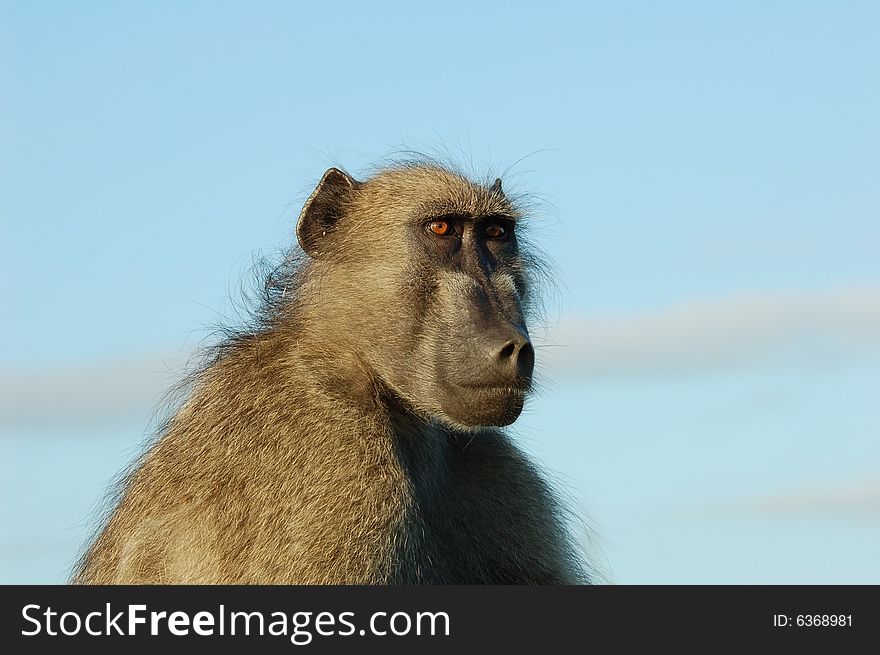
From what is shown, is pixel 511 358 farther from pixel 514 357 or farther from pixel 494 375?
pixel 494 375

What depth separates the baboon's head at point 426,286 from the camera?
7.95 metres

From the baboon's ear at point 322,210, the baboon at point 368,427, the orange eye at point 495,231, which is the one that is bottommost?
the baboon at point 368,427

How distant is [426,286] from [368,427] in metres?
0.88

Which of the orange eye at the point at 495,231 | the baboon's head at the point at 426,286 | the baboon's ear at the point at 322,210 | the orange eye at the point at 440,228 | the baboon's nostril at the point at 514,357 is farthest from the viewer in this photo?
the baboon's ear at the point at 322,210

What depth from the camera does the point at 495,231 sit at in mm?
8844

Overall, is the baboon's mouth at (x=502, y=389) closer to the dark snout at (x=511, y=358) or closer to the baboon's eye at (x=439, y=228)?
the dark snout at (x=511, y=358)

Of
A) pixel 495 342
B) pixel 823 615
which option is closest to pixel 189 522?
pixel 495 342

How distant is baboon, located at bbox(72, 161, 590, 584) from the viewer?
26.2 ft

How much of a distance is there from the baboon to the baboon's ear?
0.04 feet

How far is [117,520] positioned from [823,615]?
435 centimetres

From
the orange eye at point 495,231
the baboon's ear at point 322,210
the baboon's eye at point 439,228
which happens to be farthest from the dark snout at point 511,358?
the baboon's ear at point 322,210

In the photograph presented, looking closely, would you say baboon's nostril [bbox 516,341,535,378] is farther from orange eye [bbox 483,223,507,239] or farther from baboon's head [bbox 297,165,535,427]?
orange eye [bbox 483,223,507,239]

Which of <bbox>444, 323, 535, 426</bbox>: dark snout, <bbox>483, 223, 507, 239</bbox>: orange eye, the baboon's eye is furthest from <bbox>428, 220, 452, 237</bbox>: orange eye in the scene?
<bbox>444, 323, 535, 426</bbox>: dark snout

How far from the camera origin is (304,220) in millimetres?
8930
